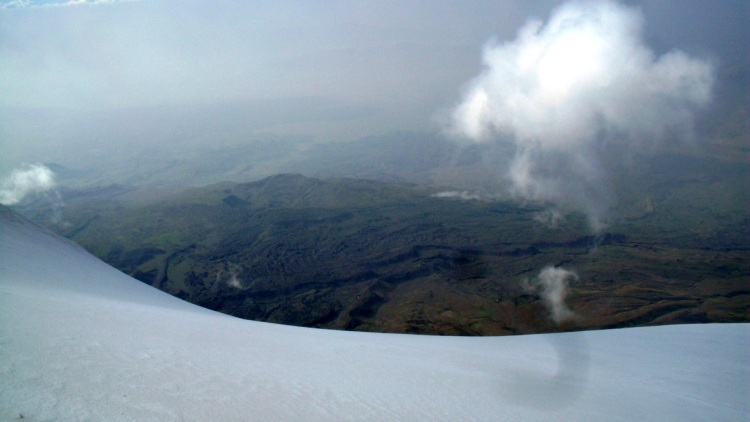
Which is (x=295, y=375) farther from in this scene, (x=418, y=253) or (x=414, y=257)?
(x=418, y=253)

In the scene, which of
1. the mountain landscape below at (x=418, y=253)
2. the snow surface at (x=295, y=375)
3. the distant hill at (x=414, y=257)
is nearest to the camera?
the snow surface at (x=295, y=375)

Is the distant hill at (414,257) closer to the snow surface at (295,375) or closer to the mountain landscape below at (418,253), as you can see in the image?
the mountain landscape below at (418,253)

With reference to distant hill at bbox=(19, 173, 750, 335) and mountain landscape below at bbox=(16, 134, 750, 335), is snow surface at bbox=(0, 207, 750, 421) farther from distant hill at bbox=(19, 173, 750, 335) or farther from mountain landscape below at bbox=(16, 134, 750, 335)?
distant hill at bbox=(19, 173, 750, 335)

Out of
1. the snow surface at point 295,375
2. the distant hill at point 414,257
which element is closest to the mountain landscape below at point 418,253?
the distant hill at point 414,257

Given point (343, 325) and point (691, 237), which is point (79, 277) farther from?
point (691, 237)

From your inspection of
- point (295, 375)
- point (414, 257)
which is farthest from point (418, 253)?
point (295, 375)

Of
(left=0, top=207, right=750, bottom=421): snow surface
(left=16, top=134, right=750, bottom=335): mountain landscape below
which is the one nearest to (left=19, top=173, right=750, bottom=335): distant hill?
(left=16, top=134, right=750, bottom=335): mountain landscape below

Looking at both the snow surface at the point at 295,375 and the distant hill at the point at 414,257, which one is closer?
the snow surface at the point at 295,375

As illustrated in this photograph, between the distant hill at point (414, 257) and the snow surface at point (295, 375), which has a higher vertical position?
the distant hill at point (414, 257)
